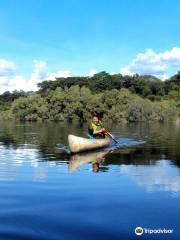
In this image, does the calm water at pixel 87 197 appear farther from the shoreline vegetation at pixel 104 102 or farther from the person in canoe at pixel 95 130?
the shoreline vegetation at pixel 104 102

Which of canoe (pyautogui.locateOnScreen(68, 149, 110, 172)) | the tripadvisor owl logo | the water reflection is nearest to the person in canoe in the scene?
canoe (pyautogui.locateOnScreen(68, 149, 110, 172))

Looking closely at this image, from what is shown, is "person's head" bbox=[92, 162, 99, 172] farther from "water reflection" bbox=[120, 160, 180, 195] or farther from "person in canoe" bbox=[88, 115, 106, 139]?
"person in canoe" bbox=[88, 115, 106, 139]

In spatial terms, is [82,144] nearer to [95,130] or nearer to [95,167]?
[95,130]

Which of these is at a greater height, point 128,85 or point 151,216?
point 128,85

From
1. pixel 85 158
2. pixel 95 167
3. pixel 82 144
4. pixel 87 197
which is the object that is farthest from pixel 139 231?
pixel 82 144

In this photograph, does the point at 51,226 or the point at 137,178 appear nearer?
the point at 51,226

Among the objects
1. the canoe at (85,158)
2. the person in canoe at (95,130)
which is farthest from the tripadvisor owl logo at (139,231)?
the person in canoe at (95,130)

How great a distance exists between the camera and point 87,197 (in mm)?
13500

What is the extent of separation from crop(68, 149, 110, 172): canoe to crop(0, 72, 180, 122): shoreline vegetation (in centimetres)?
6774

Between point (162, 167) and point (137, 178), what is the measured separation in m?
3.51

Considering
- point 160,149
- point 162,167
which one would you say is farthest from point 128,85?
point 162,167

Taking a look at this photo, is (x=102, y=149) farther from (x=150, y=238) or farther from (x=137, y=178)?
(x=150, y=238)

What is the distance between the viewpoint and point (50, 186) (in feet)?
50.0

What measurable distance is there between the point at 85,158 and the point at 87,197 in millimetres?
10224
